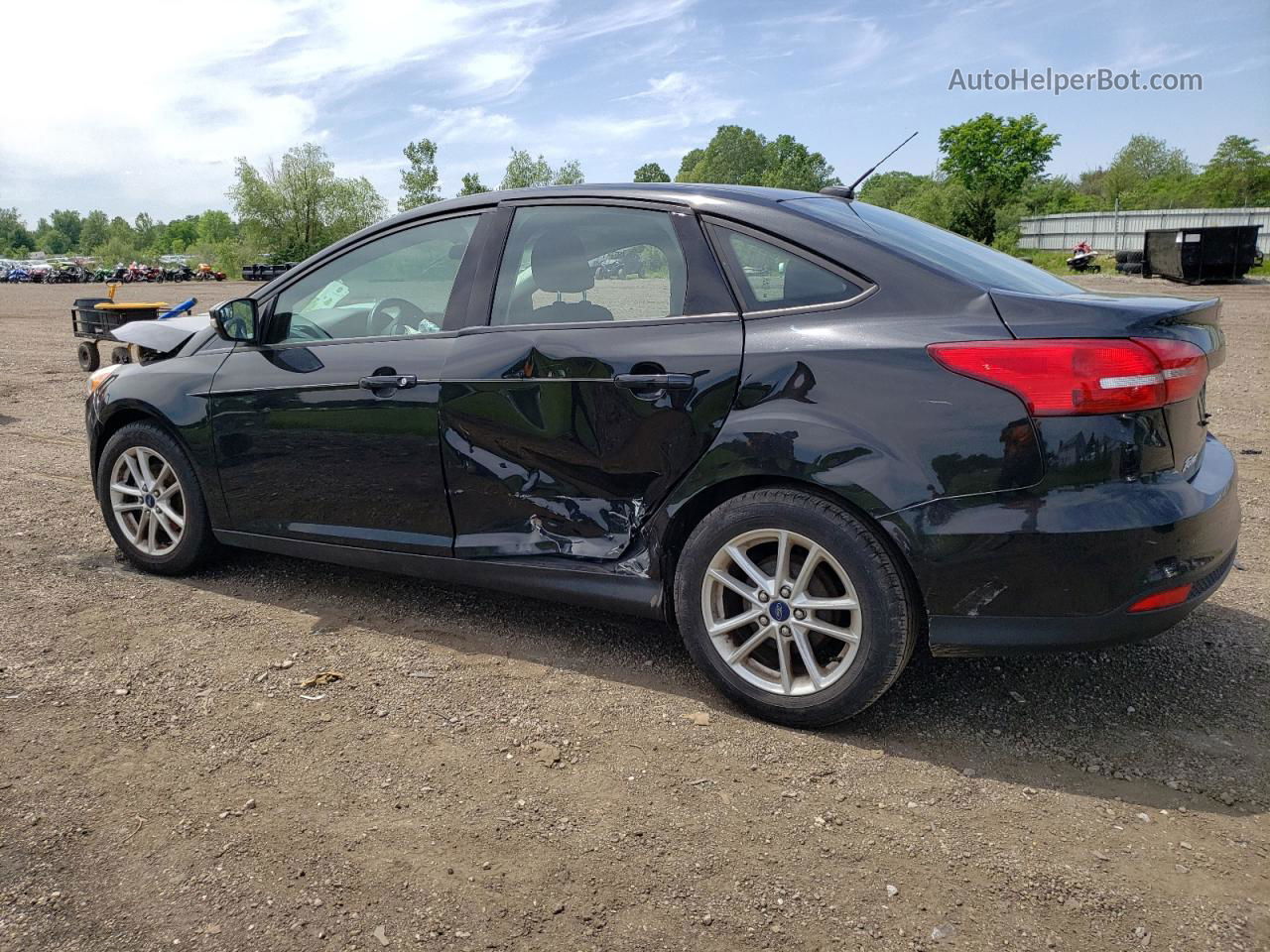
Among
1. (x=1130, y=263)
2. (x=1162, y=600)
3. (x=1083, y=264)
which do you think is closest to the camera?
(x=1162, y=600)

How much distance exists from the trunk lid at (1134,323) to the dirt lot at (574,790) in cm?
98

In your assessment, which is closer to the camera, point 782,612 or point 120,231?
point 782,612

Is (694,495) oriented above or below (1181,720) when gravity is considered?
above

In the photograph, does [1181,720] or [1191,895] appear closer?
[1191,895]

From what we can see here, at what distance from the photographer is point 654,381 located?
3.42 m

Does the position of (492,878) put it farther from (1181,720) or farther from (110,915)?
(1181,720)

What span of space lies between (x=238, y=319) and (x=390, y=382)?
3.06 feet

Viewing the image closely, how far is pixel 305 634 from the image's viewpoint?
420cm

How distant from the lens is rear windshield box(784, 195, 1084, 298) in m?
3.27

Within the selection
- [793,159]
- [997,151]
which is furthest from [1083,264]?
[793,159]

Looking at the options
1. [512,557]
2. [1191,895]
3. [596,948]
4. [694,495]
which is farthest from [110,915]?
[1191,895]

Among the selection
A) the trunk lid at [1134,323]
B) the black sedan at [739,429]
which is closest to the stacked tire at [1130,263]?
the black sedan at [739,429]

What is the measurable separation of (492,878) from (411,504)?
1760 mm

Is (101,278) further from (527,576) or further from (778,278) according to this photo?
(778,278)
